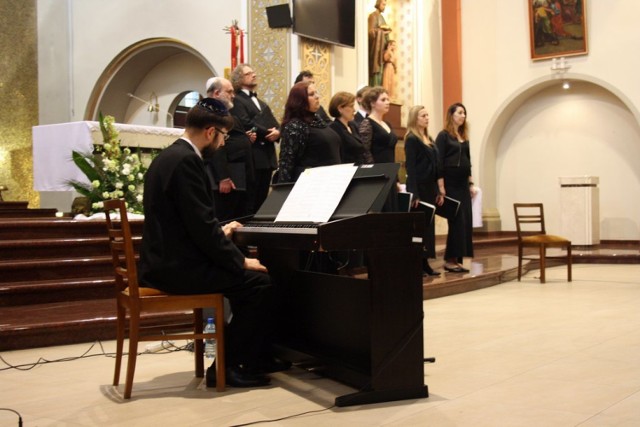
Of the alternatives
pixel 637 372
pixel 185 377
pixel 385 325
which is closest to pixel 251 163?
pixel 185 377

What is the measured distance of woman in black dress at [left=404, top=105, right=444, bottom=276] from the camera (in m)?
6.78

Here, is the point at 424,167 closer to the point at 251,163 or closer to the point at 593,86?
the point at 251,163

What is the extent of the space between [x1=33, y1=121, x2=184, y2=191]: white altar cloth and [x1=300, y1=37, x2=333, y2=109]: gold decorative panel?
2.22 m

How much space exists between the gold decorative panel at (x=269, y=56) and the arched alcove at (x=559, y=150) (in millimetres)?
4485

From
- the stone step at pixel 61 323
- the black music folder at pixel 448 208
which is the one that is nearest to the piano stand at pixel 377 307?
the stone step at pixel 61 323

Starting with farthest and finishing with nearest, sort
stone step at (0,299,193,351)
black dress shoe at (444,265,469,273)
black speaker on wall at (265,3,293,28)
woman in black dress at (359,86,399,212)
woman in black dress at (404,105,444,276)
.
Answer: black speaker on wall at (265,3,293,28) < black dress shoe at (444,265,469,273) < woman in black dress at (404,105,444,276) < woman in black dress at (359,86,399,212) < stone step at (0,299,193,351)

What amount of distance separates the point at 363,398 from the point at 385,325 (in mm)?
300

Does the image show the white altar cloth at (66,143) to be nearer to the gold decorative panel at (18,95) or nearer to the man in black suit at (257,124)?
the man in black suit at (257,124)

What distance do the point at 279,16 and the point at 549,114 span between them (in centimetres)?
524

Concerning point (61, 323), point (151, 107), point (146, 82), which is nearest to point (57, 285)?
point (61, 323)

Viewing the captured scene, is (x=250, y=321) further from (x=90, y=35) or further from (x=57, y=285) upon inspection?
(x=90, y=35)

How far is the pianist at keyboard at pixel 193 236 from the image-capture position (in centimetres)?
332

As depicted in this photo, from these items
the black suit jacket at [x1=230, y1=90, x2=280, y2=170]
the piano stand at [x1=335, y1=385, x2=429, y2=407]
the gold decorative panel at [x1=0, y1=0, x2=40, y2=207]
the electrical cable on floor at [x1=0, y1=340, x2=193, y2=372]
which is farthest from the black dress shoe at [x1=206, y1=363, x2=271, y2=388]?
the gold decorative panel at [x1=0, y1=0, x2=40, y2=207]

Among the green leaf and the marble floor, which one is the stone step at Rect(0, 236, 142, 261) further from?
the marble floor
